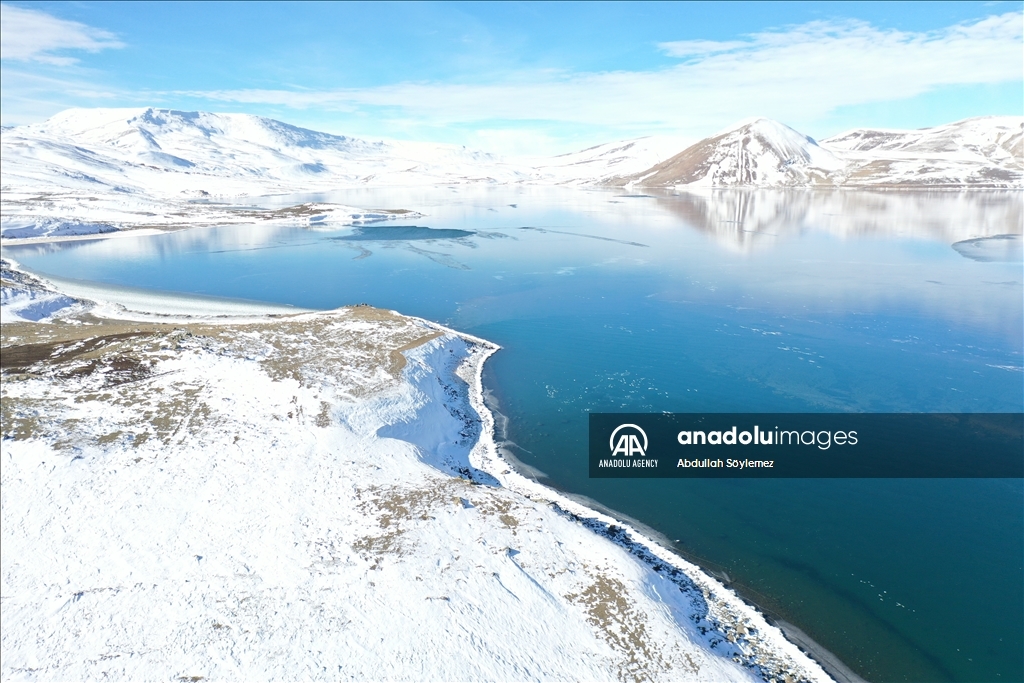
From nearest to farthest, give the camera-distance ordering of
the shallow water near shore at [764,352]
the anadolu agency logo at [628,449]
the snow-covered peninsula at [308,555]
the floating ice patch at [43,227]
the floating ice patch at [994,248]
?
1. the snow-covered peninsula at [308,555]
2. the shallow water near shore at [764,352]
3. the anadolu agency logo at [628,449]
4. the floating ice patch at [994,248]
5. the floating ice patch at [43,227]

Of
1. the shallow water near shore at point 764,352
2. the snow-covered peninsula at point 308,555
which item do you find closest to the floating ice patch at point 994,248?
the shallow water near shore at point 764,352

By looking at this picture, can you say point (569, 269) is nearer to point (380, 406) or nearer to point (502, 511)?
point (380, 406)

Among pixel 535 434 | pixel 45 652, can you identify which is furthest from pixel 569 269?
pixel 45 652

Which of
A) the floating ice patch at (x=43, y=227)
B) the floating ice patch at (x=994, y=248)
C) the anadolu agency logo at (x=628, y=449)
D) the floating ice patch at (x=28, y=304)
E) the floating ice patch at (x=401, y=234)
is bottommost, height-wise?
the anadolu agency logo at (x=628, y=449)

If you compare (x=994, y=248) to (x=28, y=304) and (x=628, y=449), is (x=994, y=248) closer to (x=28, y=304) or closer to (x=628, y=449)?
(x=628, y=449)

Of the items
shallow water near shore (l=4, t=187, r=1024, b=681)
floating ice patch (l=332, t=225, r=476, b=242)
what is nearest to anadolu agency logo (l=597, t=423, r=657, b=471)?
shallow water near shore (l=4, t=187, r=1024, b=681)

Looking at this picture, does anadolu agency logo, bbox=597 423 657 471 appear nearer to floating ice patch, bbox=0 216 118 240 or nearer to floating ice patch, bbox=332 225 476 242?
floating ice patch, bbox=332 225 476 242

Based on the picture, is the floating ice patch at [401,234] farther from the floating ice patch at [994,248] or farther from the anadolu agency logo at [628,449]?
the floating ice patch at [994,248]
